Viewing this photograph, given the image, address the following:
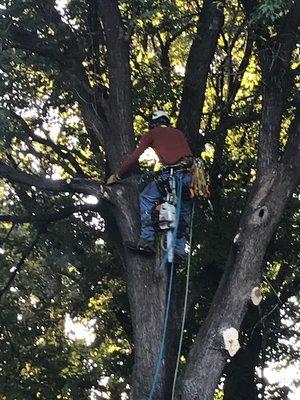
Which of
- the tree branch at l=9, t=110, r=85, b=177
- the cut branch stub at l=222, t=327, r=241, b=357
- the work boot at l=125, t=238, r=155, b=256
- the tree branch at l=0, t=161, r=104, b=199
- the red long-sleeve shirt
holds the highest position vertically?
the tree branch at l=9, t=110, r=85, b=177

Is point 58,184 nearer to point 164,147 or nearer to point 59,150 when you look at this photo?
point 164,147

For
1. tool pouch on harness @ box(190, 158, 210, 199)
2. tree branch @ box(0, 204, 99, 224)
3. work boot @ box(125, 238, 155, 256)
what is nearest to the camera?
work boot @ box(125, 238, 155, 256)

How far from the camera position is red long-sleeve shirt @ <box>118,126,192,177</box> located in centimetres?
559

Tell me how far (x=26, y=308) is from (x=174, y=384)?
21.1ft

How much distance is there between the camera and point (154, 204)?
5531mm

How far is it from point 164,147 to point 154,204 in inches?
21.5

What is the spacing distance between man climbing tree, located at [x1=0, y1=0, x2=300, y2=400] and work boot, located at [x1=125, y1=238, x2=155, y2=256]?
0.08m

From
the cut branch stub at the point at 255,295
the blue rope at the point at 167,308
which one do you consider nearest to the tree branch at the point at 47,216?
the blue rope at the point at 167,308

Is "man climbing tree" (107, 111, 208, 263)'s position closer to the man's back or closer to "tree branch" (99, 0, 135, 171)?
the man's back

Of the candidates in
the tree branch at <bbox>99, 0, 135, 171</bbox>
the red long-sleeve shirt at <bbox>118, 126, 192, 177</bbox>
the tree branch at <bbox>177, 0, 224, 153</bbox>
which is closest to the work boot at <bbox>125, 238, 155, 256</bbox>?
the red long-sleeve shirt at <bbox>118, 126, 192, 177</bbox>

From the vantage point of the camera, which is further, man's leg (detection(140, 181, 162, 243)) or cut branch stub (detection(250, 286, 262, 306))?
man's leg (detection(140, 181, 162, 243))

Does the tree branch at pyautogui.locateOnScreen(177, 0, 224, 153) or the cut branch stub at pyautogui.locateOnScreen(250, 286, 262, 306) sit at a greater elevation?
the tree branch at pyautogui.locateOnScreen(177, 0, 224, 153)

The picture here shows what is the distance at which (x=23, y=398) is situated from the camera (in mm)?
8914

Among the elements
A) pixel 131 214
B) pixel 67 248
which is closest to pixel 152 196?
pixel 131 214
